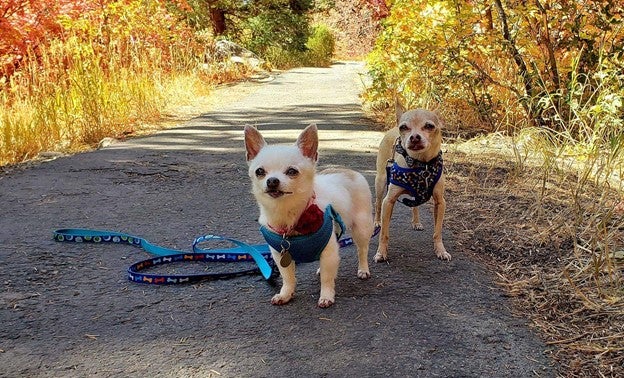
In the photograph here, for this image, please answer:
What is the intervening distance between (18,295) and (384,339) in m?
1.97

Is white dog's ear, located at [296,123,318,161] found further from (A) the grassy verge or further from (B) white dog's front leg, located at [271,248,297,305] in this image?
(A) the grassy verge

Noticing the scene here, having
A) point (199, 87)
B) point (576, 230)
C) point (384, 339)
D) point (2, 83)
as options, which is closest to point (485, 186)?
point (576, 230)

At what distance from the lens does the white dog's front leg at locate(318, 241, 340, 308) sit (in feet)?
8.71

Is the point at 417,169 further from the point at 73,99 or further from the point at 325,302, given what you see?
the point at 73,99

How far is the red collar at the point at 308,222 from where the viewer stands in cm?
258

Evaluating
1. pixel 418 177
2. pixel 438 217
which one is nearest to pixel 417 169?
pixel 418 177

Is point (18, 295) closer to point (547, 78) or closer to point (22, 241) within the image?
point (22, 241)

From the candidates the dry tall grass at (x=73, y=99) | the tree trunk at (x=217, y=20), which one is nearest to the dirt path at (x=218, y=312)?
the dry tall grass at (x=73, y=99)

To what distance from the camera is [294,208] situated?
8.55 feet

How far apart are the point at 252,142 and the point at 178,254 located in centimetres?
106

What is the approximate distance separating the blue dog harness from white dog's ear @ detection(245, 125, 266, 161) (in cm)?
40

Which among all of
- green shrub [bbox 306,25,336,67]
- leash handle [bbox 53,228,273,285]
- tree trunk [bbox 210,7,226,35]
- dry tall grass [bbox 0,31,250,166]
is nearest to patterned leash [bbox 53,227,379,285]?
leash handle [bbox 53,228,273,285]

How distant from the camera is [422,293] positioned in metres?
2.80

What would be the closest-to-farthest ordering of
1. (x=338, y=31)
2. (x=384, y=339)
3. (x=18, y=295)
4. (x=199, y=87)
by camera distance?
(x=384, y=339) → (x=18, y=295) → (x=199, y=87) → (x=338, y=31)
